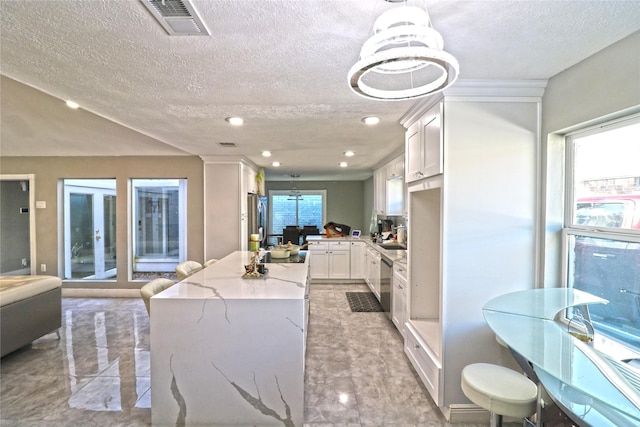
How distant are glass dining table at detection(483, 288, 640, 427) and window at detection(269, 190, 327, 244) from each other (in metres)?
7.55

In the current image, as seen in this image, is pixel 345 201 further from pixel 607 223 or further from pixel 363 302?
pixel 607 223

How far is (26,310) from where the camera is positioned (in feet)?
9.84

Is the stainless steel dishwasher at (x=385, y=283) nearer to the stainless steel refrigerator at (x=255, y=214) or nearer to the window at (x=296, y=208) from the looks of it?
the stainless steel refrigerator at (x=255, y=214)

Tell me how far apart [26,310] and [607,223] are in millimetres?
5022

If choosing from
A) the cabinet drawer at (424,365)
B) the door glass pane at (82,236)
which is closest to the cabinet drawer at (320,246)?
the cabinet drawer at (424,365)

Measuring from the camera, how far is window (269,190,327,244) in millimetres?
9023

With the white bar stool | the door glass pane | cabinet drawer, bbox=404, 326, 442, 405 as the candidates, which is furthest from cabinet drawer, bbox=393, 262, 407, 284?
the door glass pane

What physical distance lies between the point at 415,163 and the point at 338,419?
2.12 meters

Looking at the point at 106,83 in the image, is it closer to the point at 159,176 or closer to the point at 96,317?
the point at 159,176

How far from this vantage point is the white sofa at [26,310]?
2805 mm

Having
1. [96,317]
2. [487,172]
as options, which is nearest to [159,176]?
[96,317]

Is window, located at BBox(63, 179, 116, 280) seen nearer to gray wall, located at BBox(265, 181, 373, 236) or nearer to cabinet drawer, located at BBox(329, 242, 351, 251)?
cabinet drawer, located at BBox(329, 242, 351, 251)

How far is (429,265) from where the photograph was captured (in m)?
2.70

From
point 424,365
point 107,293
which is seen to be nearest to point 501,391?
point 424,365
